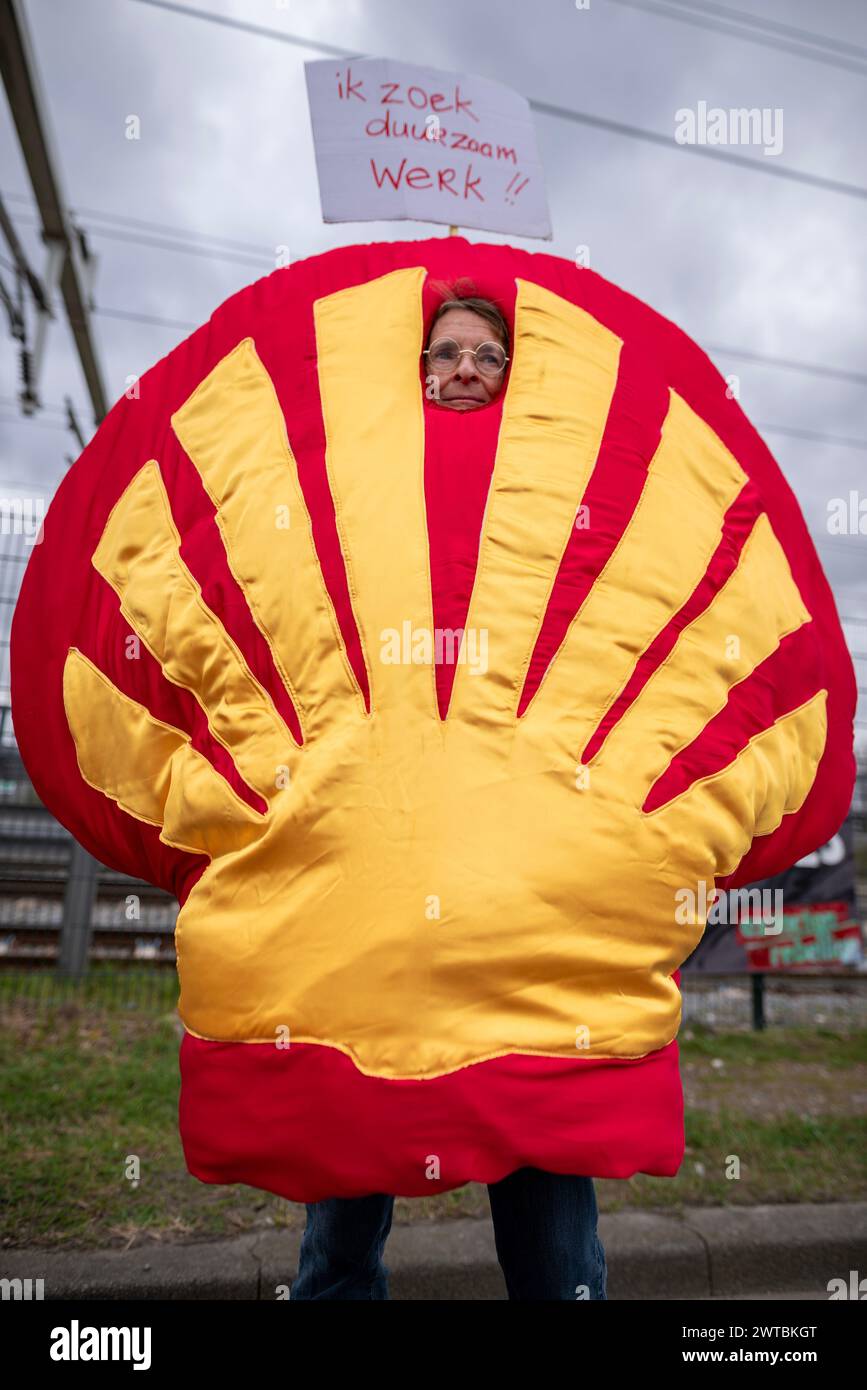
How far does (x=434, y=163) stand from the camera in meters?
2.14

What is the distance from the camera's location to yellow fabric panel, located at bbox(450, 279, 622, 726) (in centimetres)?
130

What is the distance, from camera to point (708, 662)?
4.64 feet

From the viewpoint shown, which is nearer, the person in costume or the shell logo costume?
the shell logo costume

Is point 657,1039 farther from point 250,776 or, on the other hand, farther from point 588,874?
point 250,776

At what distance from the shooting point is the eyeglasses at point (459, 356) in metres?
1.65

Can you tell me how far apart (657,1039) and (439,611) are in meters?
0.69

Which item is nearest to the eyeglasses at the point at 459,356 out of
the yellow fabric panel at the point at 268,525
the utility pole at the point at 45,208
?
the yellow fabric panel at the point at 268,525

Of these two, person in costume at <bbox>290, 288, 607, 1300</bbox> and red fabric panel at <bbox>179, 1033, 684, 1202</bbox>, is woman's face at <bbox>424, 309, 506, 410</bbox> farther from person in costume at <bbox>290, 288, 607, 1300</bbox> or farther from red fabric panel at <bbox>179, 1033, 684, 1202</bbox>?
red fabric panel at <bbox>179, 1033, 684, 1202</bbox>

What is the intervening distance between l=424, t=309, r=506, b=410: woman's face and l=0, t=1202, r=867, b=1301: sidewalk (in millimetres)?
2054

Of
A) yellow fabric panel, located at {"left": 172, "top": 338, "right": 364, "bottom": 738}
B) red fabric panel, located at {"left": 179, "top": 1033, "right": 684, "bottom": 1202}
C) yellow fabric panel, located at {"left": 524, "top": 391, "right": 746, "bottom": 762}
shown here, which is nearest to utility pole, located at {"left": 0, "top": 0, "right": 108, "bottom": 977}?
yellow fabric panel, located at {"left": 172, "top": 338, "right": 364, "bottom": 738}

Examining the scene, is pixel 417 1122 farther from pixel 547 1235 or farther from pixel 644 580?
pixel 644 580

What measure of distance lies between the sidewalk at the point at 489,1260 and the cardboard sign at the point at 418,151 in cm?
260

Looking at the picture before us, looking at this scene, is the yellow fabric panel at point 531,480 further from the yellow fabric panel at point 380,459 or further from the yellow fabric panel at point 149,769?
the yellow fabric panel at point 149,769
